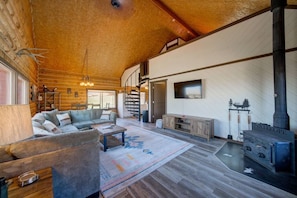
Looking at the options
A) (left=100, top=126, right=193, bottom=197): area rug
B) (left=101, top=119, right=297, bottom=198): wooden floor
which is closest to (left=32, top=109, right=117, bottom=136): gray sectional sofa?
(left=100, top=126, right=193, bottom=197): area rug

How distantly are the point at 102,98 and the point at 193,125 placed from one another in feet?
22.2

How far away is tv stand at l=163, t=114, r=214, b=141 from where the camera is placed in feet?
13.0

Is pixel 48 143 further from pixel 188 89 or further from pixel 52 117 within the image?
pixel 188 89

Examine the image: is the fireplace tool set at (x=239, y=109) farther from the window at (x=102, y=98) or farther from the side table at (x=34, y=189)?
the window at (x=102, y=98)

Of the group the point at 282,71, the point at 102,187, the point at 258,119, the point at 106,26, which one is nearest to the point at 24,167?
the point at 102,187

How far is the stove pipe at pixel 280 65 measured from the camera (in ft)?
8.39

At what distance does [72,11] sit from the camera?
4574 mm

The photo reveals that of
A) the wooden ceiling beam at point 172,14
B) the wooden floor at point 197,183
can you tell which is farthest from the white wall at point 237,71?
the wooden floor at point 197,183

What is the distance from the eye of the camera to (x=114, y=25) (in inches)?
219

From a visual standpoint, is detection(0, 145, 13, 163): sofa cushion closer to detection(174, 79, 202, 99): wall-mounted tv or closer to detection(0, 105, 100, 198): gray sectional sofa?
detection(0, 105, 100, 198): gray sectional sofa

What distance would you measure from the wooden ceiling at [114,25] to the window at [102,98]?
1393 mm

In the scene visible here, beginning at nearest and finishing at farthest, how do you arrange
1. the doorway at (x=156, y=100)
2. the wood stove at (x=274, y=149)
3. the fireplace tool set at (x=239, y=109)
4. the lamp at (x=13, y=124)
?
the lamp at (x=13, y=124) → the wood stove at (x=274, y=149) → the fireplace tool set at (x=239, y=109) → the doorway at (x=156, y=100)

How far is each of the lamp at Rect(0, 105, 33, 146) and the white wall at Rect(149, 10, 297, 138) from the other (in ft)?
15.2

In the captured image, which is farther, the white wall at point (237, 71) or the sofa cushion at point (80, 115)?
the sofa cushion at point (80, 115)
